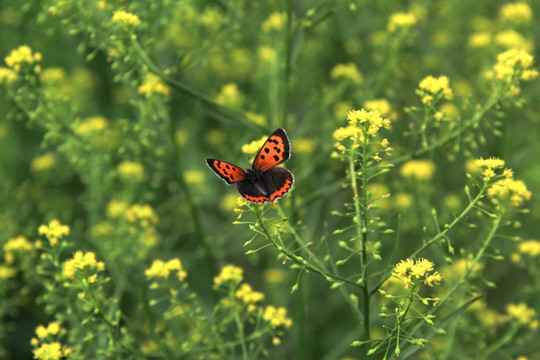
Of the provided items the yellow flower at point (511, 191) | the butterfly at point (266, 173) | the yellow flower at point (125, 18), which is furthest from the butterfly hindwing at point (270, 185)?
the yellow flower at point (125, 18)

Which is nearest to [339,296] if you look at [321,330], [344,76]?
[321,330]

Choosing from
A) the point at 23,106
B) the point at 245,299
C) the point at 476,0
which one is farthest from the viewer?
the point at 476,0

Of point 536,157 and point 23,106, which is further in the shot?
point 536,157

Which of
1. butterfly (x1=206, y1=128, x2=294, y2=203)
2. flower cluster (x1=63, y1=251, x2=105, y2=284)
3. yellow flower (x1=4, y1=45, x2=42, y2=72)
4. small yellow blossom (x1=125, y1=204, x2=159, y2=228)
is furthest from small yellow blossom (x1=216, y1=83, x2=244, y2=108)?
flower cluster (x1=63, y1=251, x2=105, y2=284)

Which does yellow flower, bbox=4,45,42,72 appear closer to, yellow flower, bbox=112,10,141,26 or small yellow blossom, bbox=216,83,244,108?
yellow flower, bbox=112,10,141,26

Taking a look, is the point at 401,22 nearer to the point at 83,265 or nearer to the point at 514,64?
the point at 514,64

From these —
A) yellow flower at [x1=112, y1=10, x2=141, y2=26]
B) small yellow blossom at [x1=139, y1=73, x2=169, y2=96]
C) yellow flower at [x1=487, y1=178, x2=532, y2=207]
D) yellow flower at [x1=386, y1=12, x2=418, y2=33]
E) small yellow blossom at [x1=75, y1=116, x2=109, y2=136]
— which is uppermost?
yellow flower at [x1=386, y1=12, x2=418, y2=33]

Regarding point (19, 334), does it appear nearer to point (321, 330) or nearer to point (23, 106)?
point (23, 106)

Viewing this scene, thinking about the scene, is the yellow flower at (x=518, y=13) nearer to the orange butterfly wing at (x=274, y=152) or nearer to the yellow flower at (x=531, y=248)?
the yellow flower at (x=531, y=248)
